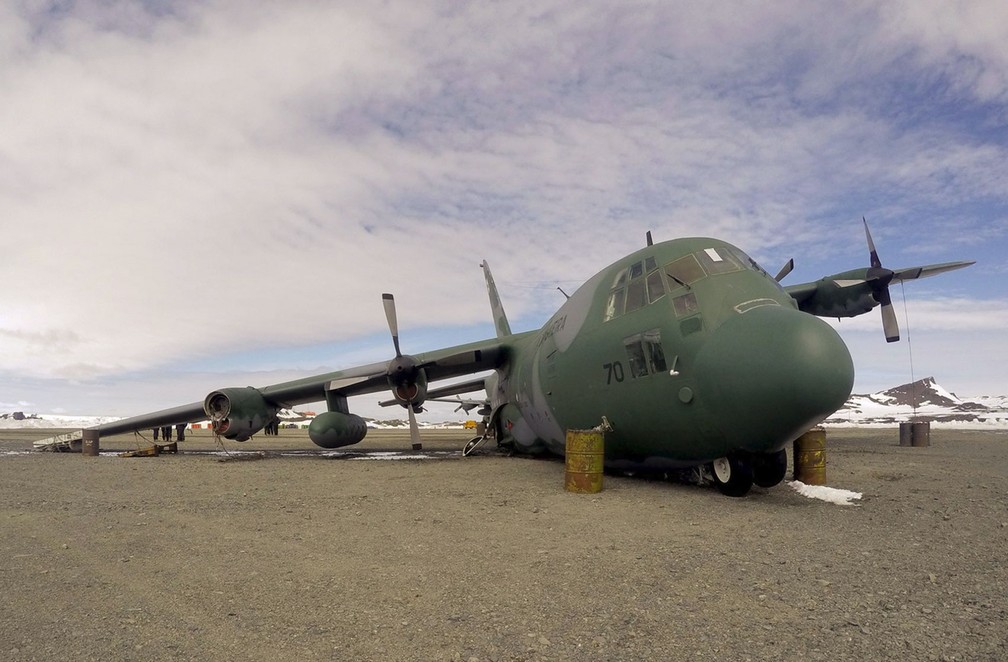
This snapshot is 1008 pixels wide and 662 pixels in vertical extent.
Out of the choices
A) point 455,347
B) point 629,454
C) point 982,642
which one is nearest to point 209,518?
point 629,454

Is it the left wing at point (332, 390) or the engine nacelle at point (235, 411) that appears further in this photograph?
the engine nacelle at point (235, 411)

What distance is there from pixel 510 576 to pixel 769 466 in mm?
4902

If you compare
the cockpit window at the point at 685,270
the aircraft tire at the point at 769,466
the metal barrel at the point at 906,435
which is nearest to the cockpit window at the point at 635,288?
the cockpit window at the point at 685,270

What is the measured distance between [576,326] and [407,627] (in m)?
7.72

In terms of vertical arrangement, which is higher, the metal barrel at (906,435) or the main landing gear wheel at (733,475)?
the main landing gear wheel at (733,475)

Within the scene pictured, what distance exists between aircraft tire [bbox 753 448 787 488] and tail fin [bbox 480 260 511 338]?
15622mm

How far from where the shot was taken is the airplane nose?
6789 mm

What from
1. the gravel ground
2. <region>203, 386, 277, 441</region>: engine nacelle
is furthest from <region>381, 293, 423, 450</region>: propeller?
the gravel ground

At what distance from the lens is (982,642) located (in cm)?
326

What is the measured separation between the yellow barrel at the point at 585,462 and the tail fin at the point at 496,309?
14391mm

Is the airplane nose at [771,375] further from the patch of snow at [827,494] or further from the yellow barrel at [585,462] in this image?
the yellow barrel at [585,462]

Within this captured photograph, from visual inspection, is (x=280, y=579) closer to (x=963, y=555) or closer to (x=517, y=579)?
(x=517, y=579)

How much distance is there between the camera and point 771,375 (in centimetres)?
694

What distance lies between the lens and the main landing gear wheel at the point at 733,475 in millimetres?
8102
